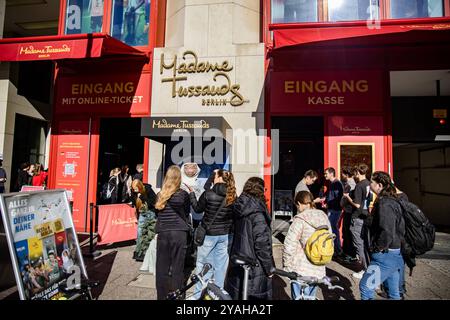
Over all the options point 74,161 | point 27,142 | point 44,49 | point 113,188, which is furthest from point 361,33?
point 27,142

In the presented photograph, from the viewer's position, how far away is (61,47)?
273 inches

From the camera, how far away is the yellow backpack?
2787 mm

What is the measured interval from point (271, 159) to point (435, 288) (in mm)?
4406

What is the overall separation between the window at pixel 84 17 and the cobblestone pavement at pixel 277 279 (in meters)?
7.07

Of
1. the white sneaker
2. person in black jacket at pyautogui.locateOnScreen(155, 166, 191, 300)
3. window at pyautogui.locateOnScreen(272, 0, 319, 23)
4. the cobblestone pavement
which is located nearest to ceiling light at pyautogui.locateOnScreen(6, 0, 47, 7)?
window at pyautogui.locateOnScreen(272, 0, 319, 23)

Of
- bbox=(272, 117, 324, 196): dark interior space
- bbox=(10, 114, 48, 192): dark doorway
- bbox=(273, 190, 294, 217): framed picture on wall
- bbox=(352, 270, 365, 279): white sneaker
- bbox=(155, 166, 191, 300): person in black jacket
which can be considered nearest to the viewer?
bbox=(155, 166, 191, 300): person in black jacket

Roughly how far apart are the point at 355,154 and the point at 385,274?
453 centimetres

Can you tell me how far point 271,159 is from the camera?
757cm

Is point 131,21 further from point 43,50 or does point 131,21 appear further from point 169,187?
point 169,187

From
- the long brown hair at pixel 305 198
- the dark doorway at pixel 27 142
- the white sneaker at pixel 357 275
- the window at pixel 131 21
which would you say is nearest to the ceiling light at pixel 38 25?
the dark doorway at pixel 27 142

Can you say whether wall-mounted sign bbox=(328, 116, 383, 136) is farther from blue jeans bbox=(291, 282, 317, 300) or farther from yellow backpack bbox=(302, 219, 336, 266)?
blue jeans bbox=(291, 282, 317, 300)

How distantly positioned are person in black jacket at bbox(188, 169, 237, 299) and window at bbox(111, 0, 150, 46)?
668cm

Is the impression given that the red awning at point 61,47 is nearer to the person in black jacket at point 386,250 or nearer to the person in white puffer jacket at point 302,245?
the person in white puffer jacket at point 302,245

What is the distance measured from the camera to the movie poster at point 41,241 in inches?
105
